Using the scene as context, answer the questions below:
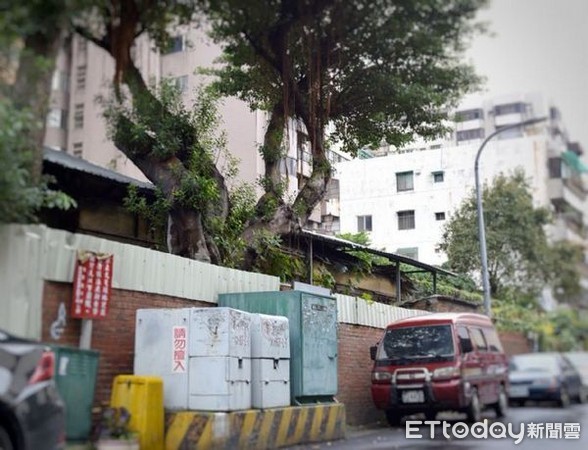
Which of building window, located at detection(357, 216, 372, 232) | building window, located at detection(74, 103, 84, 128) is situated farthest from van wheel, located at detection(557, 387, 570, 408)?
building window, located at detection(74, 103, 84, 128)

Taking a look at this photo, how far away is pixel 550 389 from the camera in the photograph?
6727 millimetres

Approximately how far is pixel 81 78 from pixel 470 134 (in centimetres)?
495

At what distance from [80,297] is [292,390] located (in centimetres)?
374

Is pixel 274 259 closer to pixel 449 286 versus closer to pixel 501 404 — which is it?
pixel 449 286

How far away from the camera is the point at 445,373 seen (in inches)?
424

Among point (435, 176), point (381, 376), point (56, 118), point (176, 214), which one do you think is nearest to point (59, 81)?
point (56, 118)

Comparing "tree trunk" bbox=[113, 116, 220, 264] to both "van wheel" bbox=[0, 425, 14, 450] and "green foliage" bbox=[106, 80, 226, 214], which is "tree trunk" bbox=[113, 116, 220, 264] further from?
"van wheel" bbox=[0, 425, 14, 450]

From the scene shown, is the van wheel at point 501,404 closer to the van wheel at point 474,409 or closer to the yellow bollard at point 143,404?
the van wheel at point 474,409

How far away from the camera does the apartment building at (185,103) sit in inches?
333

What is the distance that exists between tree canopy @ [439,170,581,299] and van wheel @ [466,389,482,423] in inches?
85.5

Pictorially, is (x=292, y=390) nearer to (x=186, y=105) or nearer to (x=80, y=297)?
(x=80, y=297)

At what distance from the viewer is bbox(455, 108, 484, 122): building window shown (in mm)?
7953

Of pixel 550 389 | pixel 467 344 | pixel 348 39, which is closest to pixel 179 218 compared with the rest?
pixel 348 39

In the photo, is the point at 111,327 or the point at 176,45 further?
the point at 176,45
